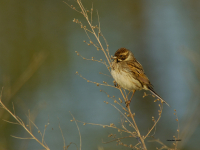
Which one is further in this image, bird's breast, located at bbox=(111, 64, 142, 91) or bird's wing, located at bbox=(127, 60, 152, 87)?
bird's wing, located at bbox=(127, 60, 152, 87)

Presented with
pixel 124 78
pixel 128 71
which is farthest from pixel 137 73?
pixel 124 78

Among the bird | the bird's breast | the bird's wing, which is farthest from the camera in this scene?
the bird's wing

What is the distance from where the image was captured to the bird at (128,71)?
19.5 feet

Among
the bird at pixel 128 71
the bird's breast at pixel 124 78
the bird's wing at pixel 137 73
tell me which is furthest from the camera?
the bird's wing at pixel 137 73

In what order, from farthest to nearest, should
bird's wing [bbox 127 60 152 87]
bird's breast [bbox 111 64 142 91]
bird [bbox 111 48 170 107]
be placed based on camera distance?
1. bird's wing [bbox 127 60 152 87]
2. bird [bbox 111 48 170 107]
3. bird's breast [bbox 111 64 142 91]

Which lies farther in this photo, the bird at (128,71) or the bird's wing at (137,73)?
the bird's wing at (137,73)

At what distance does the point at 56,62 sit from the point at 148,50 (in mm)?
5315

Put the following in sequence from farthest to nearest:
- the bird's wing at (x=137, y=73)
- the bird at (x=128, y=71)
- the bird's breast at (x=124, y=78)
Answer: the bird's wing at (x=137, y=73) → the bird at (x=128, y=71) → the bird's breast at (x=124, y=78)

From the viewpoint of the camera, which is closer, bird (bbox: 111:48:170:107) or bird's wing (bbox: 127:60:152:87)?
bird (bbox: 111:48:170:107)

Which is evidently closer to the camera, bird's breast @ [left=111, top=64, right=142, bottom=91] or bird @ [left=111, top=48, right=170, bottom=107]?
bird's breast @ [left=111, top=64, right=142, bottom=91]

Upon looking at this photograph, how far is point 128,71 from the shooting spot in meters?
6.07

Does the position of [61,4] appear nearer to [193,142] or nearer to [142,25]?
[142,25]

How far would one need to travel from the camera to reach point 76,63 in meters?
14.9

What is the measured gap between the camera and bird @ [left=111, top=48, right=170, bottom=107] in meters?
5.93
